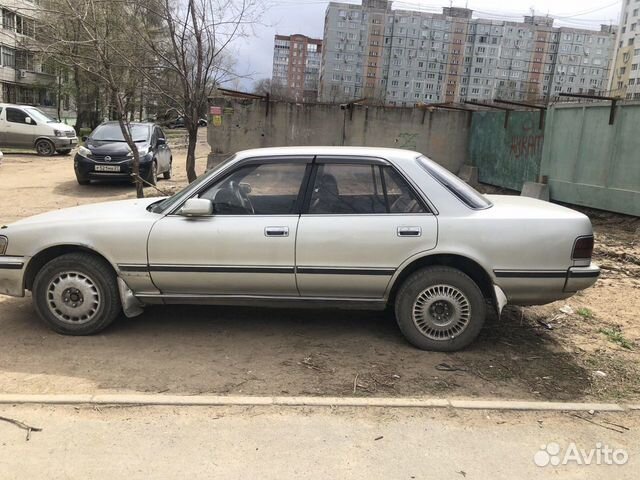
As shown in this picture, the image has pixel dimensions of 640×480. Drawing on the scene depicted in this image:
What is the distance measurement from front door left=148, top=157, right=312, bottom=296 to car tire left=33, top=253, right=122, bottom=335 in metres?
0.42

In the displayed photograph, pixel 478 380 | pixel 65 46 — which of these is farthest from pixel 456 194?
pixel 65 46

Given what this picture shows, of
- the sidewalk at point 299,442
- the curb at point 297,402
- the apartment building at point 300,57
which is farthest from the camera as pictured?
the apartment building at point 300,57

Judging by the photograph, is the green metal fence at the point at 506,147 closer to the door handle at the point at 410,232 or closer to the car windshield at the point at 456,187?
the car windshield at the point at 456,187

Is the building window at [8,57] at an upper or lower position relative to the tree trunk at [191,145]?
upper

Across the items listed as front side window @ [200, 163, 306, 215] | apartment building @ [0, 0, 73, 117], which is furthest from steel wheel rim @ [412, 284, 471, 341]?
apartment building @ [0, 0, 73, 117]

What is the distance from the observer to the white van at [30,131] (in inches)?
832

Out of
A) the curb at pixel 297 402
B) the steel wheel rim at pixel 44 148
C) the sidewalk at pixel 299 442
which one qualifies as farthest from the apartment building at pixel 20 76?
the sidewalk at pixel 299 442

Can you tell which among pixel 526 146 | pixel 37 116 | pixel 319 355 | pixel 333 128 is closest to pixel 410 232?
pixel 319 355

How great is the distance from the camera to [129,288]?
4.34m

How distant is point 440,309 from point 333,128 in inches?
495

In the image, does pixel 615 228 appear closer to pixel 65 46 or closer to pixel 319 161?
pixel 319 161

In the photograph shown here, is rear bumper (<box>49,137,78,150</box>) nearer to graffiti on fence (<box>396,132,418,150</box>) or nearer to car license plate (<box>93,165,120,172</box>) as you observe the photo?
car license plate (<box>93,165,120,172</box>)

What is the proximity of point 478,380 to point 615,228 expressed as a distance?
7.25 meters

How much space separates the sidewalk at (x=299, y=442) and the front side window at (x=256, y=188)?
1578 millimetres
